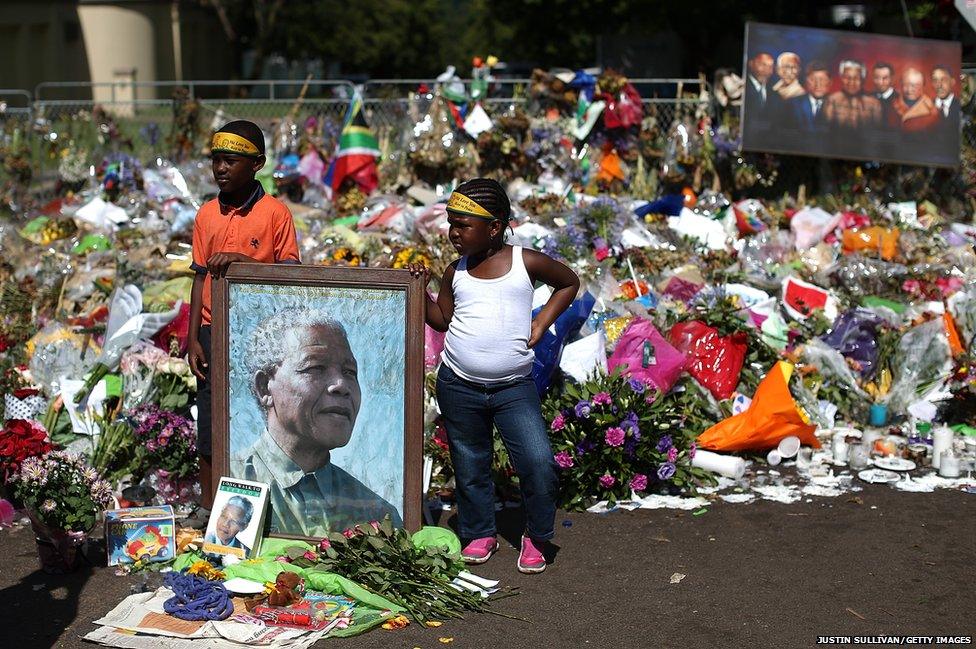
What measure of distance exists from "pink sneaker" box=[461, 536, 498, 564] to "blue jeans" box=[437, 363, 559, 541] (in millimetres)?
43

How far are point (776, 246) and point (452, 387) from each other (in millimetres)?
4968

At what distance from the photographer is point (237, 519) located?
4852 mm

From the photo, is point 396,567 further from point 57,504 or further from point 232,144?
point 232,144

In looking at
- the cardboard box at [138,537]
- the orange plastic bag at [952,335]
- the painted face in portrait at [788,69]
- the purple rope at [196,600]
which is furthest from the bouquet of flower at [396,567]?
the painted face in portrait at [788,69]

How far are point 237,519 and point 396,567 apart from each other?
2.55 feet

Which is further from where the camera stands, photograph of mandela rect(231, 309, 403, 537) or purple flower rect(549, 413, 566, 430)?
purple flower rect(549, 413, 566, 430)

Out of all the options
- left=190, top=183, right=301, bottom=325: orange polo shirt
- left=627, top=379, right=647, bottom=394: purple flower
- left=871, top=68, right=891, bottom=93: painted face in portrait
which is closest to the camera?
left=190, top=183, right=301, bottom=325: orange polo shirt

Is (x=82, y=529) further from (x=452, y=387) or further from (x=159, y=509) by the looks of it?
(x=452, y=387)

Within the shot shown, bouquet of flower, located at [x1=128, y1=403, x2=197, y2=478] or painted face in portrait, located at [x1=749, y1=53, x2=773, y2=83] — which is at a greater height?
painted face in portrait, located at [x1=749, y1=53, x2=773, y2=83]

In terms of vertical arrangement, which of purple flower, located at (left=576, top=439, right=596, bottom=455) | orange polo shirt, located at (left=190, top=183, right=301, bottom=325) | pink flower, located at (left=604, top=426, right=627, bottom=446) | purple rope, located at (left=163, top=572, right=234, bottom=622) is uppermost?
orange polo shirt, located at (left=190, top=183, right=301, bottom=325)

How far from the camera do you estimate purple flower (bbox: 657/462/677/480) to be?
565 centimetres

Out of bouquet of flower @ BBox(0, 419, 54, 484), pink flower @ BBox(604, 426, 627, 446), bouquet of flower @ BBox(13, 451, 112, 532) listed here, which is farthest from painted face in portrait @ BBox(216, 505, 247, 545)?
pink flower @ BBox(604, 426, 627, 446)

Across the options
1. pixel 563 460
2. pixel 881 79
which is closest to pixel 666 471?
pixel 563 460

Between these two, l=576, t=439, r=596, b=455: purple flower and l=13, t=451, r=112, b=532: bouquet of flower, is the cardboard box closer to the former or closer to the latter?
l=13, t=451, r=112, b=532: bouquet of flower
